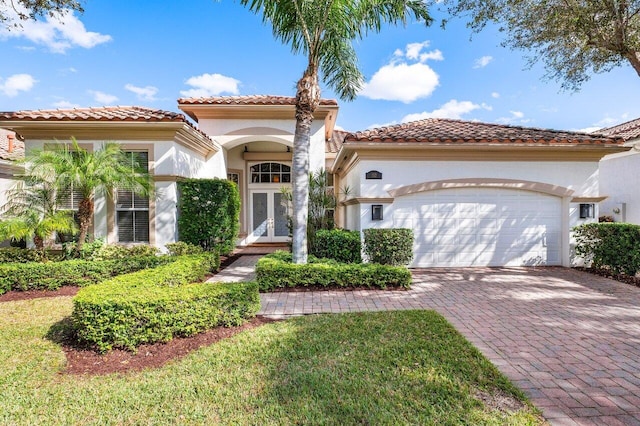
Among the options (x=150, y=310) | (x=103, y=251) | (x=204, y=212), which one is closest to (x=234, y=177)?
(x=204, y=212)

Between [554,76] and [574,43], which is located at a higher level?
[574,43]

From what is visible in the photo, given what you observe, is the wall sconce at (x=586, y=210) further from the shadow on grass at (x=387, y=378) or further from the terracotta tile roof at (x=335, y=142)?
the terracotta tile roof at (x=335, y=142)

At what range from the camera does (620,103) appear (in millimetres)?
11031

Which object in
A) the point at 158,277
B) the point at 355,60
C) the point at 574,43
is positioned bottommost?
the point at 158,277

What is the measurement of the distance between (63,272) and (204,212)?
3783 mm

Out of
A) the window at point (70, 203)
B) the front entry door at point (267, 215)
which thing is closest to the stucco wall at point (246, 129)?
the front entry door at point (267, 215)

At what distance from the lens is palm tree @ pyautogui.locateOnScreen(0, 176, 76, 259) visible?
716cm

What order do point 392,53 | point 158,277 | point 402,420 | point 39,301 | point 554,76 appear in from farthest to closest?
1. point 392,53
2. point 554,76
3. point 39,301
4. point 158,277
5. point 402,420

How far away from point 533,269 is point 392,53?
30.2ft

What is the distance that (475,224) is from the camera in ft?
30.7

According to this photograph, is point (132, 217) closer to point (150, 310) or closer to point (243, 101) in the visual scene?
point (243, 101)

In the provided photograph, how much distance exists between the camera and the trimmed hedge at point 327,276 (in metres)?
7.13

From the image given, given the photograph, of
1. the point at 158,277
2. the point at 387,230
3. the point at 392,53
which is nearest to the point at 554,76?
the point at 392,53

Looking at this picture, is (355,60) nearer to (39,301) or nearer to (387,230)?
(387,230)
